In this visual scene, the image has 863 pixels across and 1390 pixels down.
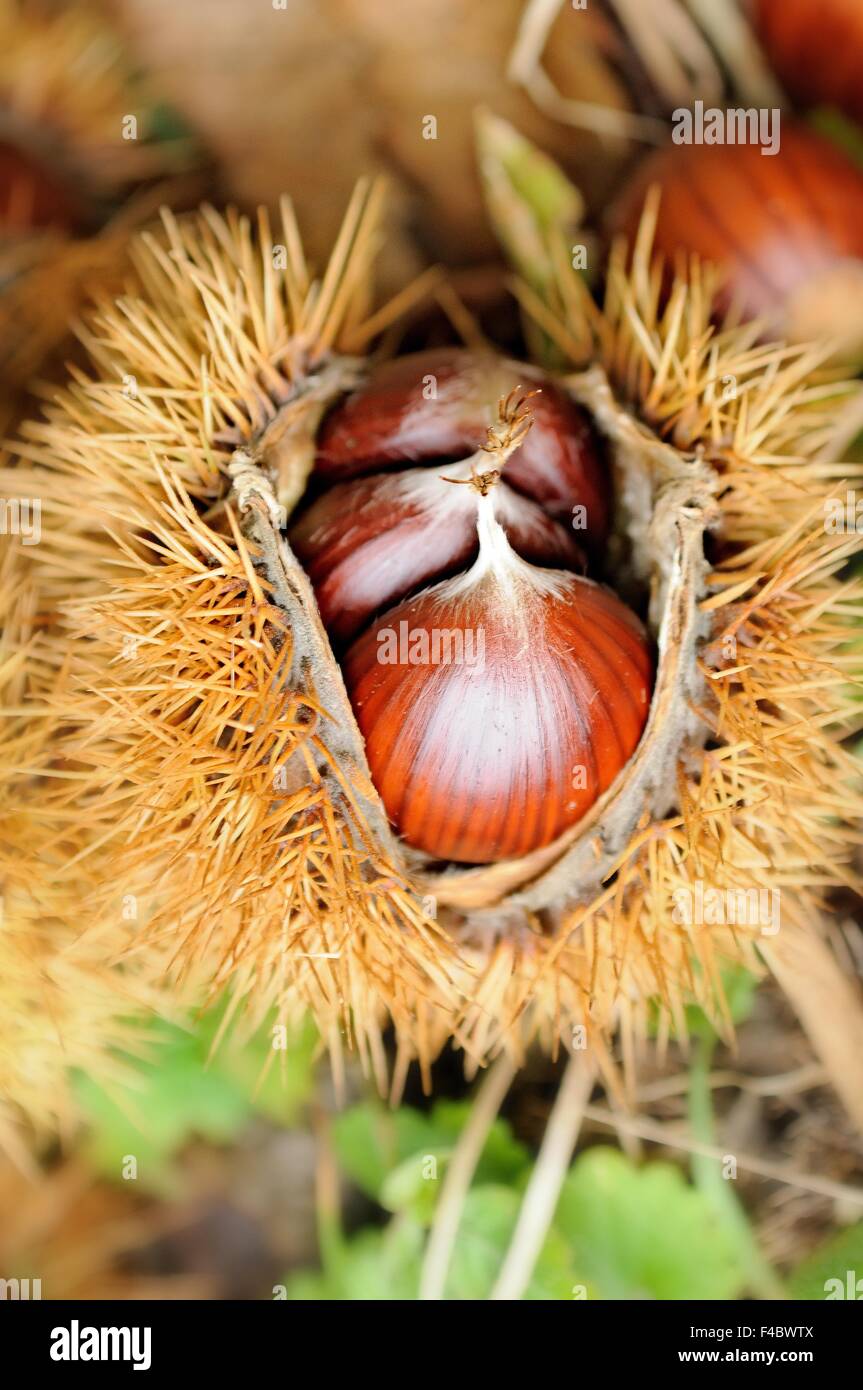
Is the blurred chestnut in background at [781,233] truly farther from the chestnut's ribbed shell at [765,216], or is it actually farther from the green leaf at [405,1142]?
the green leaf at [405,1142]

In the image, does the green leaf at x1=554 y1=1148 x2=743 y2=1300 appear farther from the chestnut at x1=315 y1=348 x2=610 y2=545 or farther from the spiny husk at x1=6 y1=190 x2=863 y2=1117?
the chestnut at x1=315 y1=348 x2=610 y2=545

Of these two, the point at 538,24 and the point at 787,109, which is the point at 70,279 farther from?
the point at 787,109

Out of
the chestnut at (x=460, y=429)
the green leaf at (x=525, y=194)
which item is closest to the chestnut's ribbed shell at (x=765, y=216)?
the green leaf at (x=525, y=194)

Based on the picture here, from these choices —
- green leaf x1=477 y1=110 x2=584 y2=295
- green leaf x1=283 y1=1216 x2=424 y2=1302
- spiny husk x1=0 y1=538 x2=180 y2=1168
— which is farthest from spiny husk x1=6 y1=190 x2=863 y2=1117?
green leaf x1=283 y1=1216 x2=424 y2=1302

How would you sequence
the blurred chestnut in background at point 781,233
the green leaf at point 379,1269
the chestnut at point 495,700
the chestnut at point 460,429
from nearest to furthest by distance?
the chestnut at point 495,700 → the chestnut at point 460,429 → the blurred chestnut in background at point 781,233 → the green leaf at point 379,1269

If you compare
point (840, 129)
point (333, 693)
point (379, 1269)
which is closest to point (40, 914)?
point (333, 693)

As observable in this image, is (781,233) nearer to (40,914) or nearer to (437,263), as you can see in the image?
(437,263)
